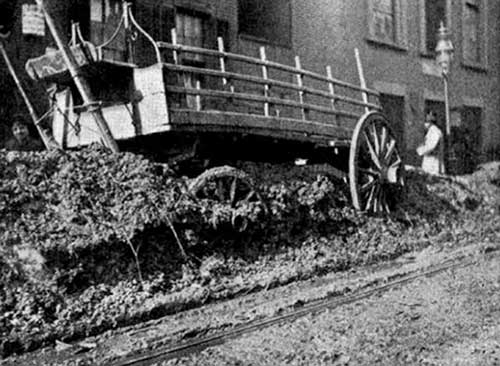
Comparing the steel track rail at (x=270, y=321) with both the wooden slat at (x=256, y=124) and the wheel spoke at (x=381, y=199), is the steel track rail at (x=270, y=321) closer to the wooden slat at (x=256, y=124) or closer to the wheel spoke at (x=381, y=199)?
the wheel spoke at (x=381, y=199)

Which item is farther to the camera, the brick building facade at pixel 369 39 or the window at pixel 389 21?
the window at pixel 389 21

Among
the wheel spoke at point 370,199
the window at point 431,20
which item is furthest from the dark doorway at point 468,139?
the wheel spoke at point 370,199

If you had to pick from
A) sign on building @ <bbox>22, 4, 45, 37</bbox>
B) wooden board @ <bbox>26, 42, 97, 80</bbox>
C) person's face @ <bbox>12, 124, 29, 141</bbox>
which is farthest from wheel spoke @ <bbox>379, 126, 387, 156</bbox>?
sign on building @ <bbox>22, 4, 45, 37</bbox>

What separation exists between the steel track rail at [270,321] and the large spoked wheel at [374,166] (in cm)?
208

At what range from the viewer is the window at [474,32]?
66.4 feet

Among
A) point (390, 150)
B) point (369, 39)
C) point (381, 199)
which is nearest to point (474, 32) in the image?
point (369, 39)

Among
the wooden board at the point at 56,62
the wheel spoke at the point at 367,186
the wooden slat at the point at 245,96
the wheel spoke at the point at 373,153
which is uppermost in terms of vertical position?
the wooden board at the point at 56,62

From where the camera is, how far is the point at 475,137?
67.9 ft

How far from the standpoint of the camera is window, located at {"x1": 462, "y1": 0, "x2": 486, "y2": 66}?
2025cm

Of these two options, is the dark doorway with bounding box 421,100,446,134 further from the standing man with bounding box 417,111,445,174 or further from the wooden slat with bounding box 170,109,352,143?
the wooden slat with bounding box 170,109,352,143

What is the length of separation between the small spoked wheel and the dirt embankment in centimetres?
13

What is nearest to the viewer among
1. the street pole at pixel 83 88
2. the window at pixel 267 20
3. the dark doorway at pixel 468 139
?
the street pole at pixel 83 88

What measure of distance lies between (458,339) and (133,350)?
224 centimetres

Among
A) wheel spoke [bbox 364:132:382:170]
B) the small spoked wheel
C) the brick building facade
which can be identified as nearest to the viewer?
the small spoked wheel
